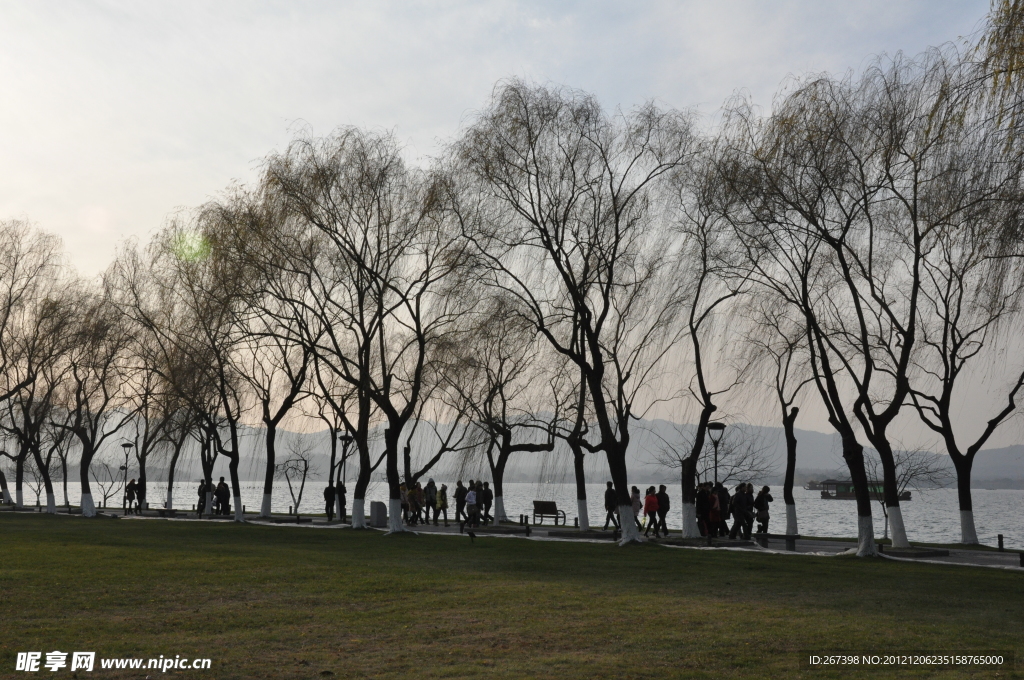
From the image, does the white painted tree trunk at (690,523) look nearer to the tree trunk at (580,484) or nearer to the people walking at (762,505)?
the people walking at (762,505)

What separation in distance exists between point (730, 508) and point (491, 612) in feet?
61.5

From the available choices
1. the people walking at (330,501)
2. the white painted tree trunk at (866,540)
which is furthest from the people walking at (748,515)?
the people walking at (330,501)

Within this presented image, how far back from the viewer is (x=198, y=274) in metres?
33.2

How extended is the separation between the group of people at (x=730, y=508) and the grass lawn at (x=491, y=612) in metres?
6.66

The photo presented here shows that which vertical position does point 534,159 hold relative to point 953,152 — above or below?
above

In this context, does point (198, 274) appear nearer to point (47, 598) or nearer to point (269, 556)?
point (269, 556)

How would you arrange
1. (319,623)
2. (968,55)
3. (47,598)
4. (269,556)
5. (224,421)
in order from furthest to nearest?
1. (224,421)
2. (269,556)
3. (47,598)
4. (968,55)
5. (319,623)

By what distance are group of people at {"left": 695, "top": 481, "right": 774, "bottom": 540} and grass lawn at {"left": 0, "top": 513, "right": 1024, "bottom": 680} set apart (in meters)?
6.66

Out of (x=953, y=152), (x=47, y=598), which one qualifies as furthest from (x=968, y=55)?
(x=47, y=598)

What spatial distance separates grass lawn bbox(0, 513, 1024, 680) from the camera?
8.86 meters

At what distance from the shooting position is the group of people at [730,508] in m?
28.0

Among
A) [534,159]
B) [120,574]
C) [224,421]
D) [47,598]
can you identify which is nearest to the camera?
[47,598]

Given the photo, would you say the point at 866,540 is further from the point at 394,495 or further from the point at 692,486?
the point at 394,495

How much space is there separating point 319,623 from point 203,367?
59.9ft
